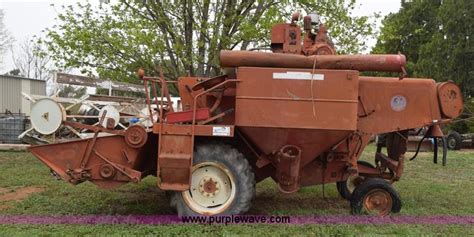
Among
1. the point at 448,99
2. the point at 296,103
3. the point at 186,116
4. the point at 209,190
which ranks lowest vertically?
the point at 209,190

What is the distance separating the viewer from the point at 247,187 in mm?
6422

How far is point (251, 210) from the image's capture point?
7.40m

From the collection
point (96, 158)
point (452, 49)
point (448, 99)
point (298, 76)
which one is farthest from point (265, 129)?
point (452, 49)

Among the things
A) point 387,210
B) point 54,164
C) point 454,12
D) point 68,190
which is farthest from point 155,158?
point 454,12

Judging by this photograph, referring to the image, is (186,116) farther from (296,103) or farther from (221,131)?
(296,103)

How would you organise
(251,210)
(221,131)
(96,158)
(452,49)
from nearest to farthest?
(221,131) → (96,158) → (251,210) → (452,49)

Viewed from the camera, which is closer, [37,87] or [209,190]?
[209,190]

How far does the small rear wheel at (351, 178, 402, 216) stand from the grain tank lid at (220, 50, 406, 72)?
1.64m

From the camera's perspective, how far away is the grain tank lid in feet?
20.6

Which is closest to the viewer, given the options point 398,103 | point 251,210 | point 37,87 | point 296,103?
point 296,103

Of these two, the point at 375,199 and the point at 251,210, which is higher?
the point at 375,199
